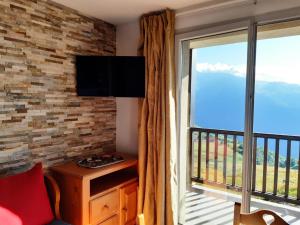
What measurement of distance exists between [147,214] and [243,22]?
198 cm

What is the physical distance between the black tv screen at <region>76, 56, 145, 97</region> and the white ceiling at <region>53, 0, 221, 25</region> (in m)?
0.46

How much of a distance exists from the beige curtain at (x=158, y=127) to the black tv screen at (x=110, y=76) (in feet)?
0.34

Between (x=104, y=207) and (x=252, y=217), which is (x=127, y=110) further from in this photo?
(x=252, y=217)

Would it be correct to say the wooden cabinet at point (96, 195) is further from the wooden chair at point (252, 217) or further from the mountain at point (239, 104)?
the wooden chair at point (252, 217)

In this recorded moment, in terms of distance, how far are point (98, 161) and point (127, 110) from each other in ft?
2.40

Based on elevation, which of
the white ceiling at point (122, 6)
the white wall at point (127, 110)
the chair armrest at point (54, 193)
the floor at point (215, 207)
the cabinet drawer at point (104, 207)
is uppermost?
the white ceiling at point (122, 6)

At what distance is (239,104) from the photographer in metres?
2.08

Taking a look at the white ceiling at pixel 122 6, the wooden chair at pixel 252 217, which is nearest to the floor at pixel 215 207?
the wooden chair at pixel 252 217

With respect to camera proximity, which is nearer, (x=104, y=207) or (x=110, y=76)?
(x=104, y=207)

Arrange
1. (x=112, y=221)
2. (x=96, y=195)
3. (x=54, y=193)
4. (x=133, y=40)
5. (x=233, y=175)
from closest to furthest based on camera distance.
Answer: (x=54, y=193)
(x=96, y=195)
(x=112, y=221)
(x=233, y=175)
(x=133, y=40)

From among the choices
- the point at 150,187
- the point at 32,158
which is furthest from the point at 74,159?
the point at 150,187

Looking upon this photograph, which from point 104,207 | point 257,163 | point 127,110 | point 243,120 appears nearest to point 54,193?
point 104,207

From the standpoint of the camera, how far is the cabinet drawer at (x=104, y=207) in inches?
79.4

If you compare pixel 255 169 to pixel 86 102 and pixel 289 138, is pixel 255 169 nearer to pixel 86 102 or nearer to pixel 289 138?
pixel 289 138
